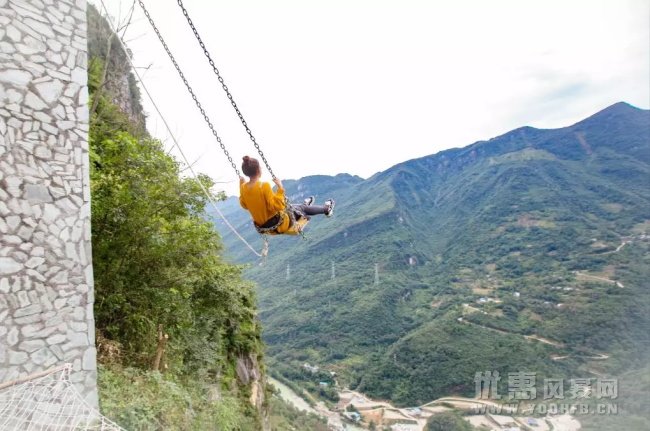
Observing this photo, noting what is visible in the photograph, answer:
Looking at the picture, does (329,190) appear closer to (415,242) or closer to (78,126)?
(415,242)

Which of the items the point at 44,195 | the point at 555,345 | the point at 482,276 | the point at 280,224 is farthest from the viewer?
the point at 482,276

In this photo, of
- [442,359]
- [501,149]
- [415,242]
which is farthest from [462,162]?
[442,359]

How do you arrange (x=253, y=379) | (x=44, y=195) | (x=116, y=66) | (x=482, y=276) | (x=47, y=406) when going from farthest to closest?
(x=482, y=276)
(x=116, y=66)
(x=253, y=379)
(x=44, y=195)
(x=47, y=406)

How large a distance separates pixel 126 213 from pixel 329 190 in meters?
182

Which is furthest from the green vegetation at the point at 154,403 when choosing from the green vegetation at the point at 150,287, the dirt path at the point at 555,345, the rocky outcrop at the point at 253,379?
the dirt path at the point at 555,345

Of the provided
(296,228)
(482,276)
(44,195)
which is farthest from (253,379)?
(482,276)

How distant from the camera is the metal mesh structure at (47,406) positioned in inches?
138

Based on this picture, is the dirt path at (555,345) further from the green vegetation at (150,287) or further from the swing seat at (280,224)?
the swing seat at (280,224)

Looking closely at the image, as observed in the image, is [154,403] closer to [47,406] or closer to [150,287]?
[47,406]

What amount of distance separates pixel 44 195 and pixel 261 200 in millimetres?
2272

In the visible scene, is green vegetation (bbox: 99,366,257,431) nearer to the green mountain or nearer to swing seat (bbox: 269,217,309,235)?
swing seat (bbox: 269,217,309,235)

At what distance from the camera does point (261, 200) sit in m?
4.99

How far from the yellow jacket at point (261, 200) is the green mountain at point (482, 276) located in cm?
5143

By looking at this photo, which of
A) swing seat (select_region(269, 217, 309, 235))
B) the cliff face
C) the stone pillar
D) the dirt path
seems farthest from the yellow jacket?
the dirt path
